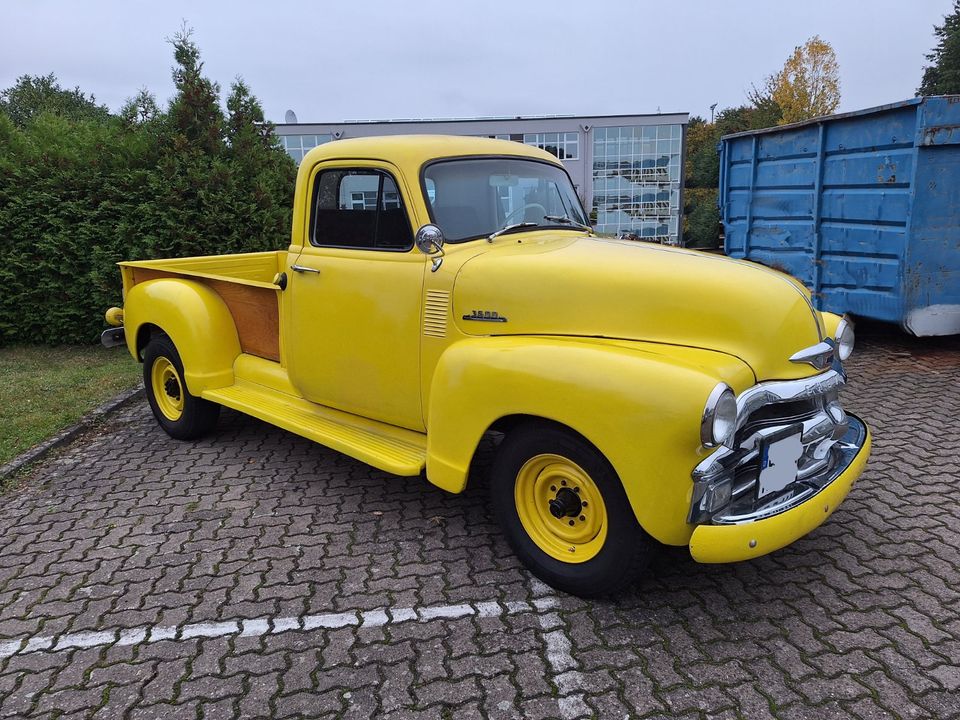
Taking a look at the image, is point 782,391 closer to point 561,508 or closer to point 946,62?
point 561,508

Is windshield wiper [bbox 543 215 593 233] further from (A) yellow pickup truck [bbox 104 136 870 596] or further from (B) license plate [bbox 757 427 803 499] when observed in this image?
(B) license plate [bbox 757 427 803 499]

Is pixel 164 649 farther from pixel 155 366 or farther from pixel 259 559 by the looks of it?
pixel 155 366

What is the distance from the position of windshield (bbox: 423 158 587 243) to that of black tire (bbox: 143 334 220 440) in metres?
2.49

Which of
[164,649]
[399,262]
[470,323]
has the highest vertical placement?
[399,262]

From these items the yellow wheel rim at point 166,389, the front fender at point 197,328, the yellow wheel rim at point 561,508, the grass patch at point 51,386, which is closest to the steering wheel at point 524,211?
the yellow wheel rim at point 561,508

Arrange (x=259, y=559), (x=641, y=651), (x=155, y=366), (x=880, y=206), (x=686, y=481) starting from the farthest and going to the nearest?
(x=880, y=206)
(x=155, y=366)
(x=259, y=559)
(x=641, y=651)
(x=686, y=481)

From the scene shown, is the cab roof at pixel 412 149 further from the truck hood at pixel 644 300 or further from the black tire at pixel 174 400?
the black tire at pixel 174 400

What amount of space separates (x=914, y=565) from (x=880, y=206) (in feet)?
14.5

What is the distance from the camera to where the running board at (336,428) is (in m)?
3.41

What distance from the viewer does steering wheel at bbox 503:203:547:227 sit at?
Answer: 366 cm

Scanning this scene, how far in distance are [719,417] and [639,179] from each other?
44654 mm

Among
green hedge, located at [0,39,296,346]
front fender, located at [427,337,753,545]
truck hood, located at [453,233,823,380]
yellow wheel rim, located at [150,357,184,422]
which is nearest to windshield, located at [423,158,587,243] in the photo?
truck hood, located at [453,233,823,380]

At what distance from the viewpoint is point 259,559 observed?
3314 millimetres

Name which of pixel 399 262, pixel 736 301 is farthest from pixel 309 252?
pixel 736 301
